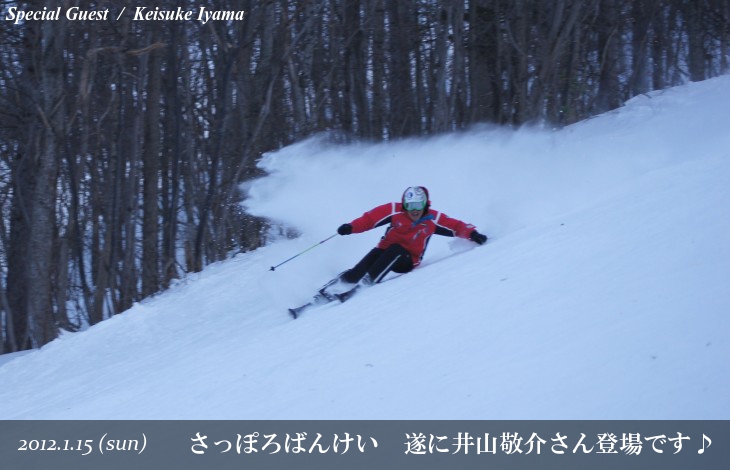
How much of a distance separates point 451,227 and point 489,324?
9.99 feet

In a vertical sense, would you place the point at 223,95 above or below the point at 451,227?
above

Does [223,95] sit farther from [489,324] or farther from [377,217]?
[489,324]

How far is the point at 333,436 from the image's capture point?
410cm

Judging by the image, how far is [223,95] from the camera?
12172mm

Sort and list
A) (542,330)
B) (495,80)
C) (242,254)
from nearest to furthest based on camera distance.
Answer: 1. (542,330)
2. (242,254)
3. (495,80)

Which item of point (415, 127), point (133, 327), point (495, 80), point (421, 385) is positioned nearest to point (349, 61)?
point (415, 127)

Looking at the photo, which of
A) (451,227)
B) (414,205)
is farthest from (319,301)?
(451,227)

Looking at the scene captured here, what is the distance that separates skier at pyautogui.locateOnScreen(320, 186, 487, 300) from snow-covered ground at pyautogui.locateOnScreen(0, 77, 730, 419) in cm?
33

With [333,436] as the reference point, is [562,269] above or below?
above

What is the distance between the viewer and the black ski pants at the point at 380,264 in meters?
7.61

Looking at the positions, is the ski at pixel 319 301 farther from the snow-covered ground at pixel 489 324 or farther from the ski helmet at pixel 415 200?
the ski helmet at pixel 415 200

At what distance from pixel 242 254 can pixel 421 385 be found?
7.92 m

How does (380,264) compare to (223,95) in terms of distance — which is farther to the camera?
(223,95)

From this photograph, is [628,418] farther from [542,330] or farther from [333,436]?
[333,436]
